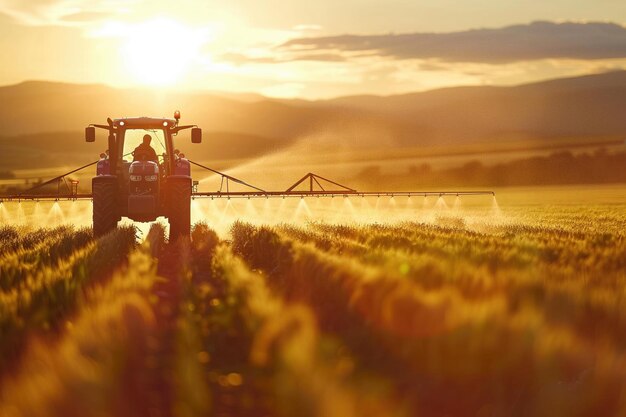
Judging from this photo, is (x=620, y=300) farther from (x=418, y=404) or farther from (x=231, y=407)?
(x=231, y=407)

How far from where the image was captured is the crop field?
4973 mm

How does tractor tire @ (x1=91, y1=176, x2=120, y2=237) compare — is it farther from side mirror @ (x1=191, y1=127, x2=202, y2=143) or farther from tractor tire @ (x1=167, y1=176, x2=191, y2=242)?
side mirror @ (x1=191, y1=127, x2=202, y2=143)

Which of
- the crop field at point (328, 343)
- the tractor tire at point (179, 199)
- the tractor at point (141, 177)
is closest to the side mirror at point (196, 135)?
the tractor at point (141, 177)

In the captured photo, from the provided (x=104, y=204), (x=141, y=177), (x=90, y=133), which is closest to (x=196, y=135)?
(x=141, y=177)

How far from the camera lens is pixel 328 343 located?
6.66m

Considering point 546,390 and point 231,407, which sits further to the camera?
point 231,407

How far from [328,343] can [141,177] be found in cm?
1212

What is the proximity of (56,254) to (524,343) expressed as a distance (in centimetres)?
1018

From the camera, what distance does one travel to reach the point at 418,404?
18.4 feet

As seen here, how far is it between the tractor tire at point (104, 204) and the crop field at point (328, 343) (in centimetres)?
757

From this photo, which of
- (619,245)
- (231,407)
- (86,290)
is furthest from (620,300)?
(619,245)

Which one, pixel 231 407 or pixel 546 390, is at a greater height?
pixel 546 390

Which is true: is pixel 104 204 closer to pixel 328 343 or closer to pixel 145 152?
pixel 145 152

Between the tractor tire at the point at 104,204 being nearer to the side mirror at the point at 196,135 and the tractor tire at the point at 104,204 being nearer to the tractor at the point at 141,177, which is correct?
the tractor at the point at 141,177
